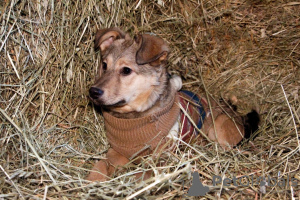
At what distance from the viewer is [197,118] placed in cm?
443

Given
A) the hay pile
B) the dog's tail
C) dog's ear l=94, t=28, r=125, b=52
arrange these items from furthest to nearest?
the dog's tail
dog's ear l=94, t=28, r=125, b=52
the hay pile

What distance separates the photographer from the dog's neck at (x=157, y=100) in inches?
157

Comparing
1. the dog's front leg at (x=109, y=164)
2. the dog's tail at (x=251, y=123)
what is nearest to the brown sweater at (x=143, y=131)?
the dog's front leg at (x=109, y=164)

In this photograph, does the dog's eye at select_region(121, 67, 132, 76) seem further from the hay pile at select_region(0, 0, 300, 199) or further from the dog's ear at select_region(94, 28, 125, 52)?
the hay pile at select_region(0, 0, 300, 199)

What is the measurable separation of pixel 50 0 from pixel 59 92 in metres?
1.08

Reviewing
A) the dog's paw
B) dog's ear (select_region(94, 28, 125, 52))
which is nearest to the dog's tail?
the dog's paw

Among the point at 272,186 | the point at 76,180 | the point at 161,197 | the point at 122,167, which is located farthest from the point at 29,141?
the point at 272,186

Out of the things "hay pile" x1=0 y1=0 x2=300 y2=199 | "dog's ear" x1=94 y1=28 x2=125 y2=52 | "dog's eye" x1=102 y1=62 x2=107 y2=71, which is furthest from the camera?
"dog's ear" x1=94 y1=28 x2=125 y2=52

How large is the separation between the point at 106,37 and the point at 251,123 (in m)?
2.14

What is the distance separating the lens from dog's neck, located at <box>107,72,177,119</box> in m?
3.99

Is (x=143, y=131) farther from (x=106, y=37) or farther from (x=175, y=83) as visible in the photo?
(x=106, y=37)

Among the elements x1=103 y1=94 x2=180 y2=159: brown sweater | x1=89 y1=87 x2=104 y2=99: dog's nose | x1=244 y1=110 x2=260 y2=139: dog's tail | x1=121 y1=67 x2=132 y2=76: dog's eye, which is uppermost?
x1=121 y1=67 x2=132 y2=76: dog's eye

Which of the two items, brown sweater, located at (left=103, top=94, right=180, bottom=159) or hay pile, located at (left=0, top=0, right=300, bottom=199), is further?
brown sweater, located at (left=103, top=94, right=180, bottom=159)

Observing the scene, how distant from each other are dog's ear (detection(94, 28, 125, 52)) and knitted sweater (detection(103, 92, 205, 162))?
0.88m
